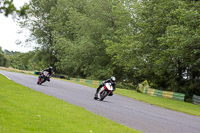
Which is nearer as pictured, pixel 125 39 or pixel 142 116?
pixel 142 116

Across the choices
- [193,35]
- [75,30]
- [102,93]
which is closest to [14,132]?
[102,93]

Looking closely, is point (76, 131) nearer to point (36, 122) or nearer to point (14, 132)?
point (36, 122)

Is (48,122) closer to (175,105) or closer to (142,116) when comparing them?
(142,116)

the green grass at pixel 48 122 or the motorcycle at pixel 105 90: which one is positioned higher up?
the motorcycle at pixel 105 90

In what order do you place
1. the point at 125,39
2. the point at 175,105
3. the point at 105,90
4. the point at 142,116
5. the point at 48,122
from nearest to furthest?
the point at 48,122
the point at 142,116
the point at 105,90
the point at 175,105
the point at 125,39

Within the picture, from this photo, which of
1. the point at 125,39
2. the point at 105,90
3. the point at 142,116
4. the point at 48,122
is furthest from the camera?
the point at 125,39

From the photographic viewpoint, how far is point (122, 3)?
169 ft

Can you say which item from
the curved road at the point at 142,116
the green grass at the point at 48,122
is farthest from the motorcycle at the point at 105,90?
the green grass at the point at 48,122

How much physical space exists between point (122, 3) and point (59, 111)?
42.8 m

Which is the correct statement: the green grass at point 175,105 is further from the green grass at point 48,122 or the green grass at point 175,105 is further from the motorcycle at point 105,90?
the green grass at point 48,122

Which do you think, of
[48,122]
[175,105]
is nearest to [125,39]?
[175,105]

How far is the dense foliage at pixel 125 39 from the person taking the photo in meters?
30.0

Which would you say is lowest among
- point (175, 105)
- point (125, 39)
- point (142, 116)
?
point (142, 116)

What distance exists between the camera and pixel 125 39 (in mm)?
43125
